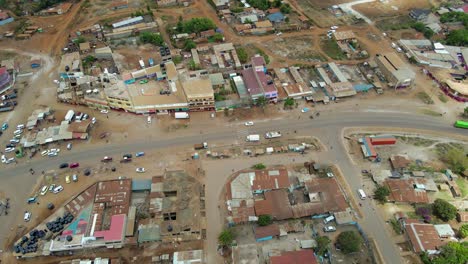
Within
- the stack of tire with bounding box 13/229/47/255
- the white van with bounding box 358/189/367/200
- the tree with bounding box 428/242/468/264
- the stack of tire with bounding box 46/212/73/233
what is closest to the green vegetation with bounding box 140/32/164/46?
the stack of tire with bounding box 46/212/73/233

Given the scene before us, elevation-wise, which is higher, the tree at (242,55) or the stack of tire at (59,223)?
the tree at (242,55)

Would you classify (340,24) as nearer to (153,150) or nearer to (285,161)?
(285,161)

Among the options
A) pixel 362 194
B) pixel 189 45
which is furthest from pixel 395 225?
pixel 189 45

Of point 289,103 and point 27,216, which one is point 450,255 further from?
point 27,216

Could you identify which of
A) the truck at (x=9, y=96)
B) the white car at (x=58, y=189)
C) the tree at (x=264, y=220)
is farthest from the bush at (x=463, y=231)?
the truck at (x=9, y=96)

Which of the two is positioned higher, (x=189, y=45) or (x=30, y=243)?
(x=189, y=45)

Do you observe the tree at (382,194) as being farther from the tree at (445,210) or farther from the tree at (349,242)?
the tree at (349,242)
